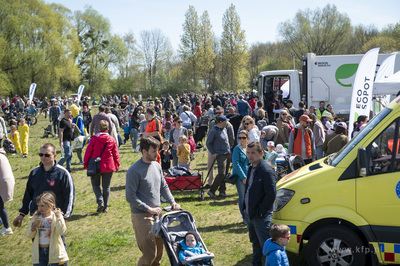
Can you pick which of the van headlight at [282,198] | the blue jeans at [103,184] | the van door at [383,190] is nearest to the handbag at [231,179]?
the van headlight at [282,198]

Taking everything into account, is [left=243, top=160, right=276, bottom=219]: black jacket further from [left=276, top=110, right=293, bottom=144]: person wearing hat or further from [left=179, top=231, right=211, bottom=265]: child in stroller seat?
[left=276, top=110, right=293, bottom=144]: person wearing hat

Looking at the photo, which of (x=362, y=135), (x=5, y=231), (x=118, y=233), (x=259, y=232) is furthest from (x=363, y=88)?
(x=5, y=231)

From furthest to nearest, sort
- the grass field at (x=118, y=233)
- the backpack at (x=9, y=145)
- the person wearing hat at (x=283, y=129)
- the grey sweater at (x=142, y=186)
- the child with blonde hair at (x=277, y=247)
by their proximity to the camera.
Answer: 1. the backpack at (x=9, y=145)
2. the person wearing hat at (x=283, y=129)
3. the grass field at (x=118, y=233)
4. the grey sweater at (x=142, y=186)
5. the child with blonde hair at (x=277, y=247)

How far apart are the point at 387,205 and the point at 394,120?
106 cm

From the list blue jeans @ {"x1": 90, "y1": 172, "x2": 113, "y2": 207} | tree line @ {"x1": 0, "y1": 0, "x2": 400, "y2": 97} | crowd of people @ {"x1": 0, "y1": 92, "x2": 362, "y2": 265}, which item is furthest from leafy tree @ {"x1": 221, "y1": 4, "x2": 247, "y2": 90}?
blue jeans @ {"x1": 90, "y1": 172, "x2": 113, "y2": 207}

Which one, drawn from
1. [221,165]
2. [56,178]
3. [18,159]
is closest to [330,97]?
[221,165]

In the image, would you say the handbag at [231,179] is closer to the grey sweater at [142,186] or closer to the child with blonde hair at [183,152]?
the grey sweater at [142,186]

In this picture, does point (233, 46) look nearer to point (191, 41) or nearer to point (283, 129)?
point (191, 41)

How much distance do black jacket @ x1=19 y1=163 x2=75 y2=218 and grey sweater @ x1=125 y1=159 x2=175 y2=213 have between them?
34.0 inches

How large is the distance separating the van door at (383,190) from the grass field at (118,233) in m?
1.43

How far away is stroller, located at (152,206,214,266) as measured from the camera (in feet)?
15.5

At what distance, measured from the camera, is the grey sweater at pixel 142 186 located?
4.91m

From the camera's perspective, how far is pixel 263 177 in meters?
5.15

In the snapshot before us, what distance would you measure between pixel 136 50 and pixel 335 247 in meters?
71.9
